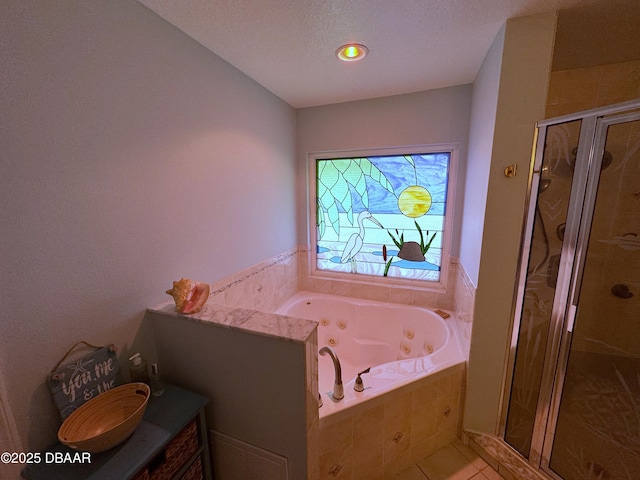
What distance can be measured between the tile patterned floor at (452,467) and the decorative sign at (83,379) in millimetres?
1608

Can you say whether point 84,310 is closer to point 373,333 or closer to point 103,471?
point 103,471

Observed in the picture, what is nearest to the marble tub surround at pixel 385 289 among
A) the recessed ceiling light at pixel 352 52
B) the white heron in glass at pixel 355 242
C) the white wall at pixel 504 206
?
the white heron in glass at pixel 355 242

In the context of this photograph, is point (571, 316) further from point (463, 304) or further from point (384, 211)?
point (384, 211)

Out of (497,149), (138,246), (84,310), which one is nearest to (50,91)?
(138,246)

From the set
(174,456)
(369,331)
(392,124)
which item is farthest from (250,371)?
(392,124)

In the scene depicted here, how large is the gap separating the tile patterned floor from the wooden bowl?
1.46 meters

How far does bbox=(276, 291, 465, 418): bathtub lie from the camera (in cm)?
202

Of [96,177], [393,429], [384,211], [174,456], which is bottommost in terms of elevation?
[393,429]

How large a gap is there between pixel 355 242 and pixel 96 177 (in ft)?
6.48

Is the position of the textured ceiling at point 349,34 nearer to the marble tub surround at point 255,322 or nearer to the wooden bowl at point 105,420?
the marble tub surround at point 255,322

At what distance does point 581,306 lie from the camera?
180 cm

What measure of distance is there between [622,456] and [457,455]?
934 millimetres

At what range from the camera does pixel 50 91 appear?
0.83 metres

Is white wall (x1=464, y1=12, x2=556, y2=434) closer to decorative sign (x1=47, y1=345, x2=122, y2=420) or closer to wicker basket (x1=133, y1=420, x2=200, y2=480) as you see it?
wicker basket (x1=133, y1=420, x2=200, y2=480)
